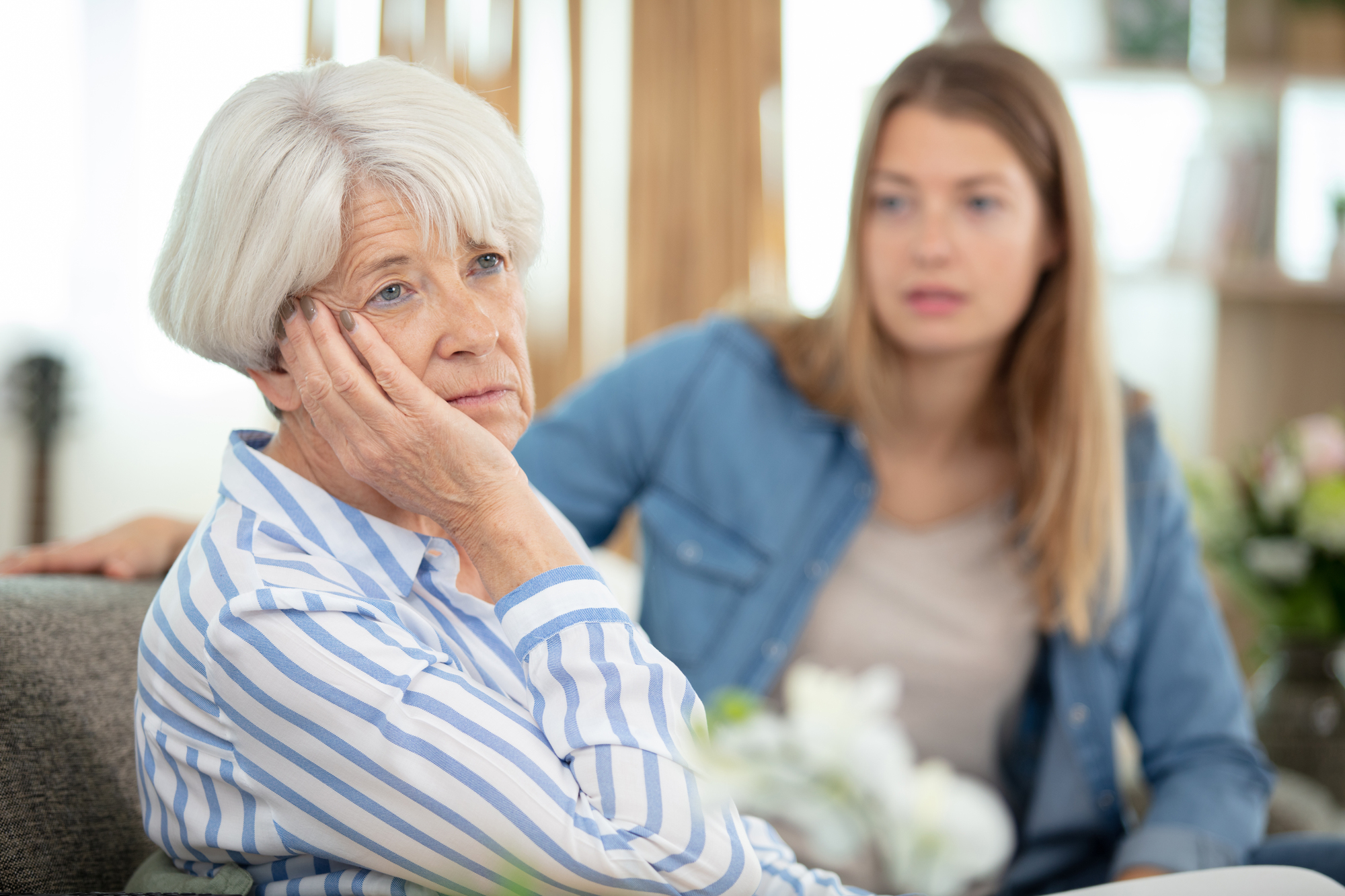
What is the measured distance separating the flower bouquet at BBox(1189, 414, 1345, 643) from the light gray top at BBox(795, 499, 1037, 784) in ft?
2.08

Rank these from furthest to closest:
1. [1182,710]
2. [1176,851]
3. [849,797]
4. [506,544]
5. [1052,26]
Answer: [1052,26] < [1182,710] < [1176,851] < [506,544] < [849,797]

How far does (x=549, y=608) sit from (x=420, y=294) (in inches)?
6.9

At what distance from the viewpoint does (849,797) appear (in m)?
0.46

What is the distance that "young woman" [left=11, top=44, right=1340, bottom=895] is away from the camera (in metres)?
1.26

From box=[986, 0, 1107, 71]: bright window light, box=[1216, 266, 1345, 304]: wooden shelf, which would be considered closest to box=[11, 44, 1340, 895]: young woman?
box=[1216, 266, 1345, 304]: wooden shelf

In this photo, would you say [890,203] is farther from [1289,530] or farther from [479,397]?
[1289,530]

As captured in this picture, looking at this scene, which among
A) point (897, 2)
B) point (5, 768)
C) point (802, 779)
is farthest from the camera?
point (897, 2)

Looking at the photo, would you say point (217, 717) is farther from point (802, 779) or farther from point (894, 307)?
point (894, 307)

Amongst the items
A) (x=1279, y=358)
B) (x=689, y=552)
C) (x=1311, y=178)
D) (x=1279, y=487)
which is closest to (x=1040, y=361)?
(x=689, y=552)

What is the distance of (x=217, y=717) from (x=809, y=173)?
2988 mm

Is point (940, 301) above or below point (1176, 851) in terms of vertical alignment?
above

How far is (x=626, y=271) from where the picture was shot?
3.17m

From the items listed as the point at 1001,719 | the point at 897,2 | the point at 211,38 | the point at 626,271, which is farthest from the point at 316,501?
the point at 897,2

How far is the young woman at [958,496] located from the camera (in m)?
1.26
